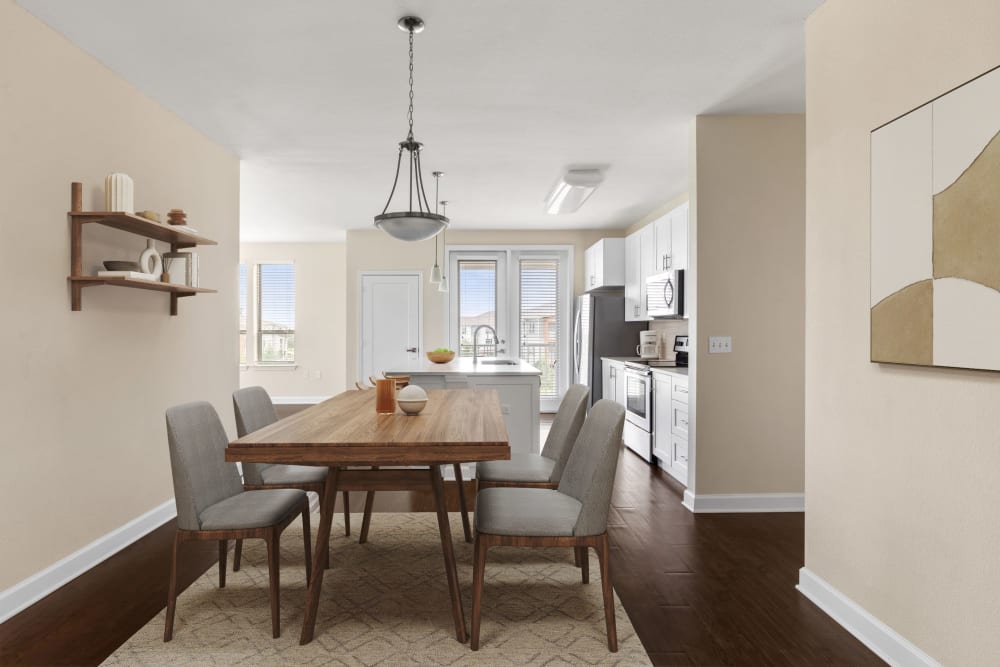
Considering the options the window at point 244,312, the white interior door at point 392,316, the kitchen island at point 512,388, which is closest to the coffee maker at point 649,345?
the kitchen island at point 512,388

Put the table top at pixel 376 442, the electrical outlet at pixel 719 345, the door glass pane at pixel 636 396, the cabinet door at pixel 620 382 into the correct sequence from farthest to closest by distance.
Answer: the cabinet door at pixel 620 382 → the door glass pane at pixel 636 396 → the electrical outlet at pixel 719 345 → the table top at pixel 376 442

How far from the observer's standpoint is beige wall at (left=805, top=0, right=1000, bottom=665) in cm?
176

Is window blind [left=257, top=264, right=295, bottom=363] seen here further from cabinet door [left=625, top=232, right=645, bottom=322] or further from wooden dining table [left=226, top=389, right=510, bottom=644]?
wooden dining table [left=226, top=389, right=510, bottom=644]

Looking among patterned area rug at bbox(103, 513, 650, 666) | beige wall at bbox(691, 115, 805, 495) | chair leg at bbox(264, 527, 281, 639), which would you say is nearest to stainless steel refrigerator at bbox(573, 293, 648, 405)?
beige wall at bbox(691, 115, 805, 495)

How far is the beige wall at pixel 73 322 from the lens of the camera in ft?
8.33

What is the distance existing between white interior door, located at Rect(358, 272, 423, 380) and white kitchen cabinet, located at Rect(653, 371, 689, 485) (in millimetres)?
4002

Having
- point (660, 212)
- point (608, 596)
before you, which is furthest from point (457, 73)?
point (660, 212)

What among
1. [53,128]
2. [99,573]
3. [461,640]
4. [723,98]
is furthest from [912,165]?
[99,573]

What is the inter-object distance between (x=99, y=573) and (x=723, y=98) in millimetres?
4153

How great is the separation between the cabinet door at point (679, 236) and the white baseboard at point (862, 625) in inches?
117

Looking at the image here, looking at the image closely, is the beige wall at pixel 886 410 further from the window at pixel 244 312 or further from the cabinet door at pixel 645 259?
the window at pixel 244 312

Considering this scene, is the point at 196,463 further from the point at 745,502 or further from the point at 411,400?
the point at 745,502

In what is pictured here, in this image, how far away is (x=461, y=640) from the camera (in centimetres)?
220

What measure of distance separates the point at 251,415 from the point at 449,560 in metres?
1.33
